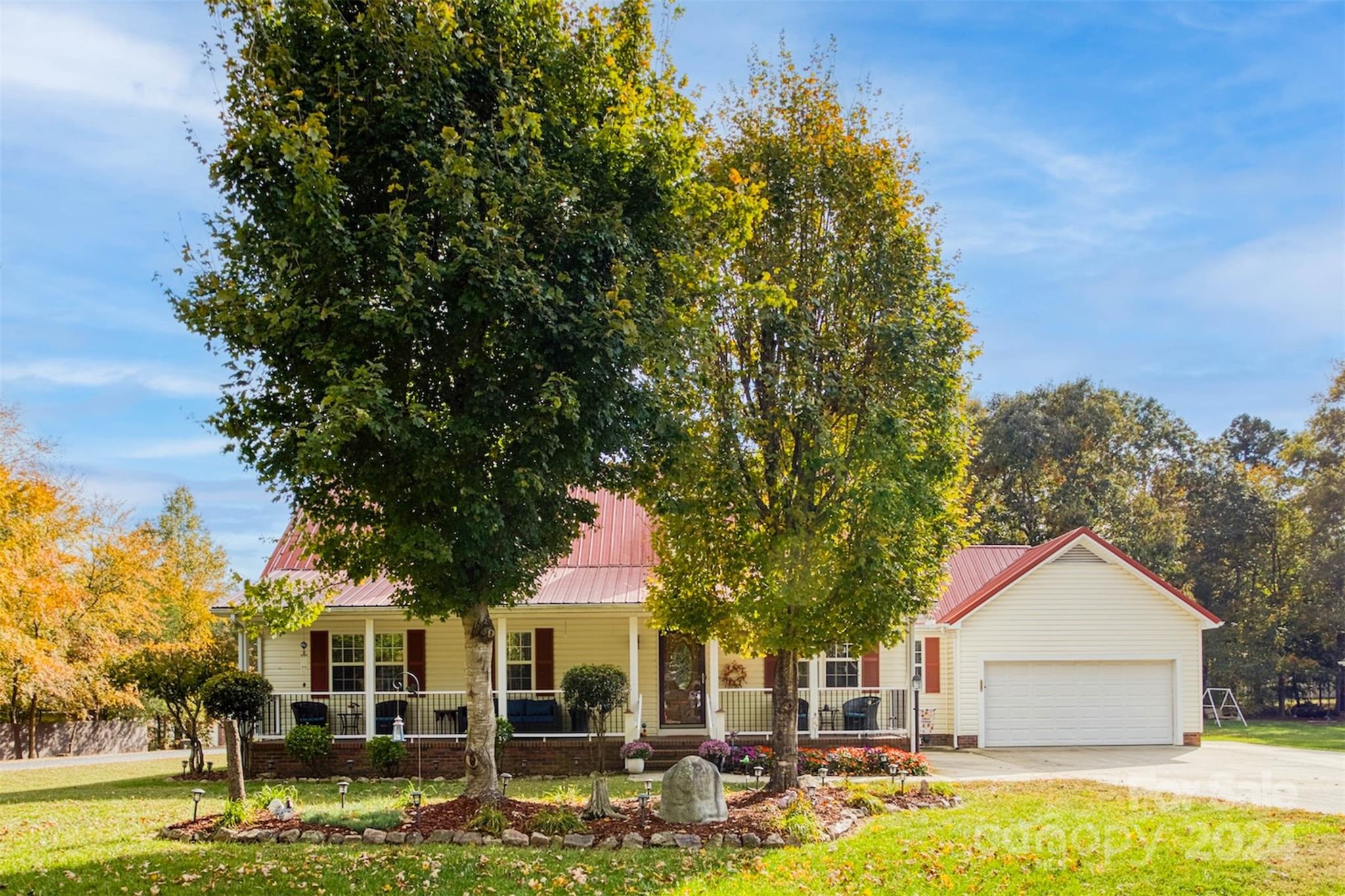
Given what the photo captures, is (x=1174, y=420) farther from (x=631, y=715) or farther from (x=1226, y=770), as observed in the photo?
(x=631, y=715)

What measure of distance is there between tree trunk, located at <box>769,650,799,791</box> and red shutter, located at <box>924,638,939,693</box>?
1033 cm

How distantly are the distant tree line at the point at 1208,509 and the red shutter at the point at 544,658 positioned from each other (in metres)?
17.9

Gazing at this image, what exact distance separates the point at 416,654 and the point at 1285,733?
76.9ft

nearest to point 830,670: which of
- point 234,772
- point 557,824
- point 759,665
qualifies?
point 759,665

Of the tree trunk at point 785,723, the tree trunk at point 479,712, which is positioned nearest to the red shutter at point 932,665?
the tree trunk at point 785,723

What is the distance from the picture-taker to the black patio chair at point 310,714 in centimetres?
1898

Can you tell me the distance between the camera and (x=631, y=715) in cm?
1856

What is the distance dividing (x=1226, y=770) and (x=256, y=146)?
1821 cm

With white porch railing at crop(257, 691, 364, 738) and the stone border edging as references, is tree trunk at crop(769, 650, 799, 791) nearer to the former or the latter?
the stone border edging

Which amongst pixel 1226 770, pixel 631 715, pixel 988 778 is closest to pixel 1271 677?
pixel 1226 770

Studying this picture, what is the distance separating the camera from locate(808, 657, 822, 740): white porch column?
1902 centimetres

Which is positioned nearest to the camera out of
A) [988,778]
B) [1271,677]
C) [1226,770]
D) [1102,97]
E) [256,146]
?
[256,146]

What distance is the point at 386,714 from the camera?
19656mm

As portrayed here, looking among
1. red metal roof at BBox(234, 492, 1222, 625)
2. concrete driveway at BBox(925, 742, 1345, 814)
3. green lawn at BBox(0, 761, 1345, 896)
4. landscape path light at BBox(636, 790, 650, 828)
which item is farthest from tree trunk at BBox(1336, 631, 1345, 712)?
landscape path light at BBox(636, 790, 650, 828)
